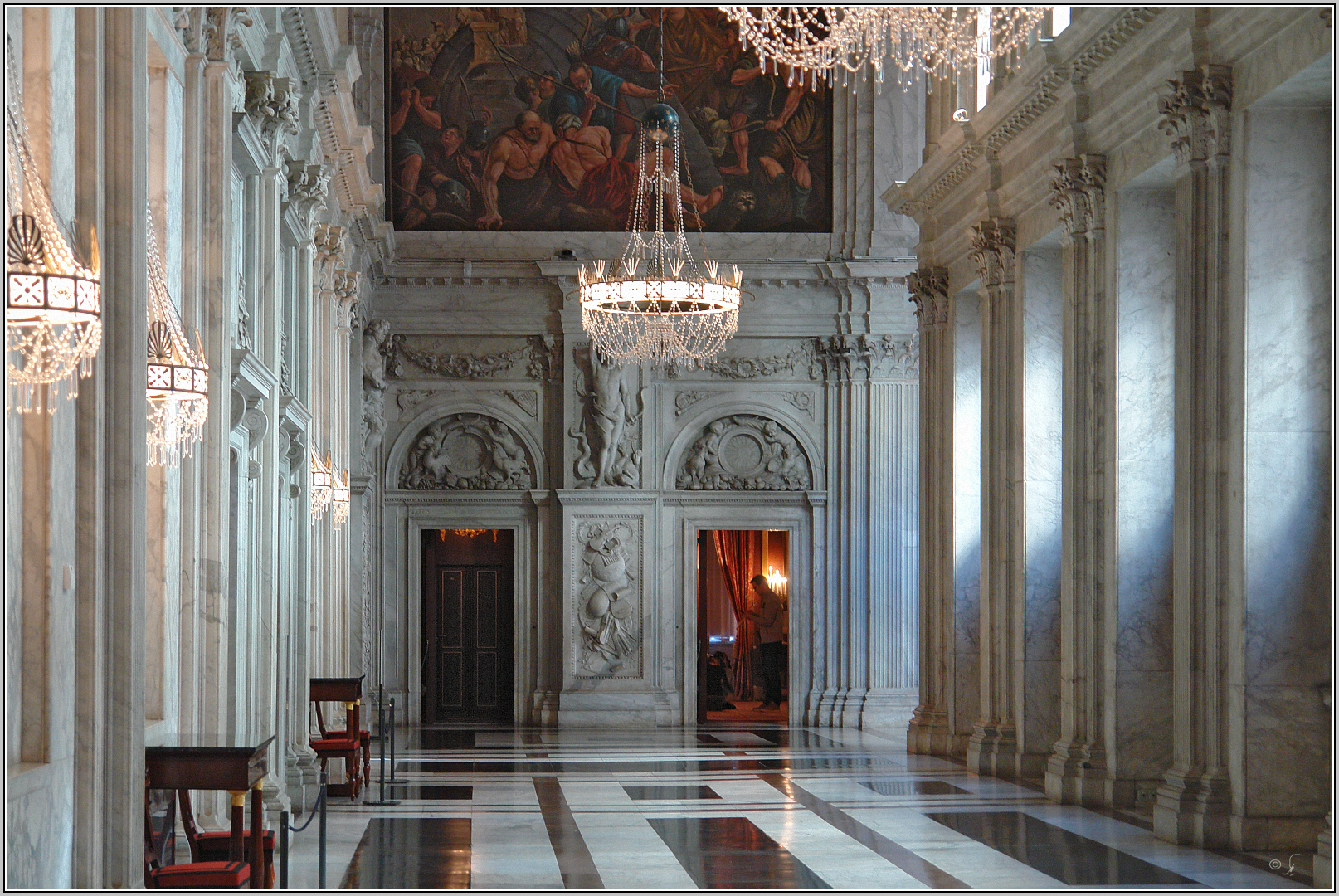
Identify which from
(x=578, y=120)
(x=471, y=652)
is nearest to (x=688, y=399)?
(x=578, y=120)

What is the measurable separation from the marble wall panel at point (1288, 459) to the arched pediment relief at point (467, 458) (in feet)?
43.3

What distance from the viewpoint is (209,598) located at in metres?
9.04

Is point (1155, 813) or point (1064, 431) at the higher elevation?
point (1064, 431)

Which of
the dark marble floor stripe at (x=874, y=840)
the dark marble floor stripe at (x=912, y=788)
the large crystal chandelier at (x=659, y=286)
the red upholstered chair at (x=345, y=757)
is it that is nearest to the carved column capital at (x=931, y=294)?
the large crystal chandelier at (x=659, y=286)

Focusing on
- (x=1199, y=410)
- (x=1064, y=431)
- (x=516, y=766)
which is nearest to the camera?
(x=1199, y=410)

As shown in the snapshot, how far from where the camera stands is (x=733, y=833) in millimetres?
10500

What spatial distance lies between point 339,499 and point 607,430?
5.81 meters

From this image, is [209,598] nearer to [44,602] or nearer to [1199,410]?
[44,602]

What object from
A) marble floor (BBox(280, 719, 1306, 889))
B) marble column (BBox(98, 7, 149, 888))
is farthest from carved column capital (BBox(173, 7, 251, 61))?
marble floor (BBox(280, 719, 1306, 889))

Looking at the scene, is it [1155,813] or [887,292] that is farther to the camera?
[887,292]

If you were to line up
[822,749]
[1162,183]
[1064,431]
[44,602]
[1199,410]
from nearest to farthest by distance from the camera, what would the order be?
[44,602] → [1199,410] → [1162,183] → [1064,431] → [822,749]

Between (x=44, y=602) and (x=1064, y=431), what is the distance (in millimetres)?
9164

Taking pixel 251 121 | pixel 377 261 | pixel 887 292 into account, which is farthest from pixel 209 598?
pixel 887 292

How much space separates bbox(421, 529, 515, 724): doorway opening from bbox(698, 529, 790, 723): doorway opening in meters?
3.15
